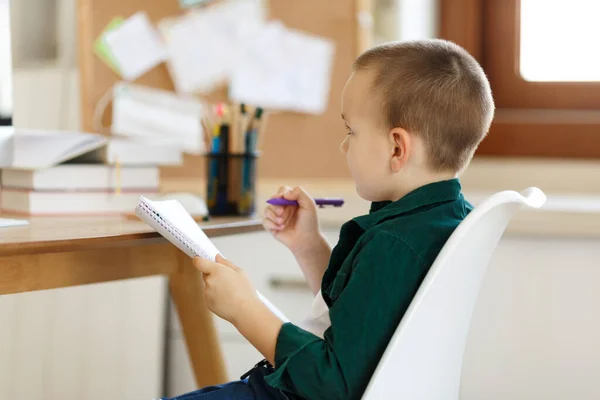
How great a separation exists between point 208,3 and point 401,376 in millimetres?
1314

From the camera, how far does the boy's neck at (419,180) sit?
3.29 ft

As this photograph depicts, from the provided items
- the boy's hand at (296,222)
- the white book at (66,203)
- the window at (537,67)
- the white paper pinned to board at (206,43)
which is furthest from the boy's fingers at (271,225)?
the window at (537,67)

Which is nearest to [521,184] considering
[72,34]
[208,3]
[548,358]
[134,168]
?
[548,358]

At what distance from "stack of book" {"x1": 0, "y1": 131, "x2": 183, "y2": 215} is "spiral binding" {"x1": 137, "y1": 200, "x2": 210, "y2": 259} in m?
0.42

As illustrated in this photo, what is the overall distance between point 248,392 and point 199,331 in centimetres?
50

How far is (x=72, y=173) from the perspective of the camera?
1.33 m

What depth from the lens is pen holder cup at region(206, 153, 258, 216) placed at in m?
1.40

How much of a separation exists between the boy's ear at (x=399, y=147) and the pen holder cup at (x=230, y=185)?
0.46m

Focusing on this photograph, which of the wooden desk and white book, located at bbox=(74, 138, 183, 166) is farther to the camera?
white book, located at bbox=(74, 138, 183, 166)

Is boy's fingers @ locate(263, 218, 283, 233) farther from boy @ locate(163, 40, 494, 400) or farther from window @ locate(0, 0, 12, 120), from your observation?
window @ locate(0, 0, 12, 120)

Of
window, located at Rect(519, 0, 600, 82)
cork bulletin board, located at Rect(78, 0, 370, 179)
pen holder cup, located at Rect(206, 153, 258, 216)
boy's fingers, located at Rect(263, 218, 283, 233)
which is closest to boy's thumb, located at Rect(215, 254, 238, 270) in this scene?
boy's fingers, located at Rect(263, 218, 283, 233)

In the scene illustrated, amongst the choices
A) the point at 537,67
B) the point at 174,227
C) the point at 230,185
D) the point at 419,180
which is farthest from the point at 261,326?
the point at 537,67

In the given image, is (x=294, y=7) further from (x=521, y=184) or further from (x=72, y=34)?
(x=521, y=184)

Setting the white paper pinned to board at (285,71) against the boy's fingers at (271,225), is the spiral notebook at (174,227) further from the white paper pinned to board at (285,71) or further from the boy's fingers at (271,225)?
the white paper pinned to board at (285,71)
